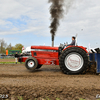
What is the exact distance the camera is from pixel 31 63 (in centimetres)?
614

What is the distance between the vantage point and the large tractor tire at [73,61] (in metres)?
5.45

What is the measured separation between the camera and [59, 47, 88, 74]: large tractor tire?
17.9 feet

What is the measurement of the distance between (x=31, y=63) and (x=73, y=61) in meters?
2.03

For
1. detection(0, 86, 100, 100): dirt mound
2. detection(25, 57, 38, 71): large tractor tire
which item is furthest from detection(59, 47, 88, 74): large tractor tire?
detection(0, 86, 100, 100): dirt mound

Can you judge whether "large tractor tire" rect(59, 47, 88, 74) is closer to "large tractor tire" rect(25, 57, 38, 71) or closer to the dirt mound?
"large tractor tire" rect(25, 57, 38, 71)

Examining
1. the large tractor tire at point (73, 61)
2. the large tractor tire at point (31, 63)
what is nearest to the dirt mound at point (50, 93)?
the large tractor tire at point (73, 61)

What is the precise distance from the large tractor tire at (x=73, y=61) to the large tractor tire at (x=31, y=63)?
1.34 metres

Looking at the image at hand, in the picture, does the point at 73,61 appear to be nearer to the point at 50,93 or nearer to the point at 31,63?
the point at 31,63

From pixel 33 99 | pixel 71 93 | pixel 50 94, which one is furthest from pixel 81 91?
pixel 33 99

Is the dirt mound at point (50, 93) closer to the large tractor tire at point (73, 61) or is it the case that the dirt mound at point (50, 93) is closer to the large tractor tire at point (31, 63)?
the large tractor tire at point (73, 61)

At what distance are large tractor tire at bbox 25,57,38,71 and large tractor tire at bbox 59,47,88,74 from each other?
1.34 m

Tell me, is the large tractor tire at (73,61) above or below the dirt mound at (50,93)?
above

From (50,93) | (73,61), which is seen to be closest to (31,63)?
(73,61)

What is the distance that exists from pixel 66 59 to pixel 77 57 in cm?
48
